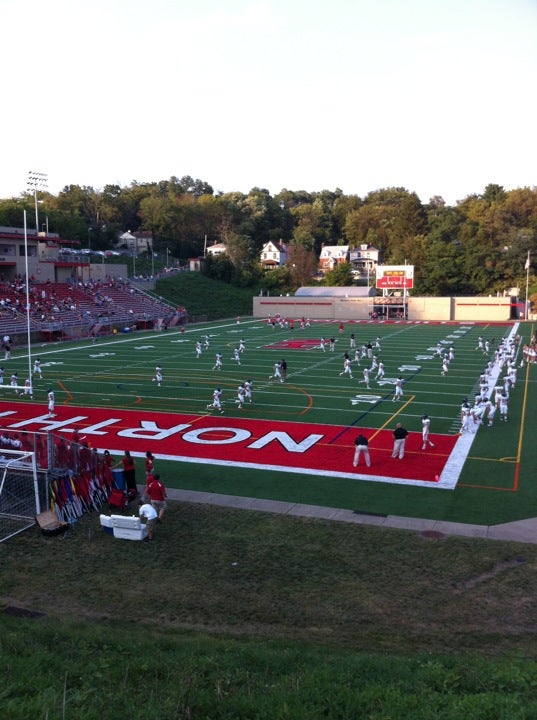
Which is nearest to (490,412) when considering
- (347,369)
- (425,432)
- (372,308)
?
(425,432)

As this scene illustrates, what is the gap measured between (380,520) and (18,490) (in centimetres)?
712

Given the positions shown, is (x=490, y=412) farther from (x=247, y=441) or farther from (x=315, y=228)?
(x=315, y=228)

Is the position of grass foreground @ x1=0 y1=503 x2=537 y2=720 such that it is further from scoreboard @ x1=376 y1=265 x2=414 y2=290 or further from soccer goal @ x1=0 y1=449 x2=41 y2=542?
scoreboard @ x1=376 y1=265 x2=414 y2=290

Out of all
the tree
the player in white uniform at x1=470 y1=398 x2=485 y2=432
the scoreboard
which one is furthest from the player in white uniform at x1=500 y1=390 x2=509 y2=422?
the tree

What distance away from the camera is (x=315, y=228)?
4441 inches

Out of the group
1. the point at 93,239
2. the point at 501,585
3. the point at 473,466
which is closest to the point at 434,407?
the point at 473,466

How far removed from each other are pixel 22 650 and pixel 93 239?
86.3 metres

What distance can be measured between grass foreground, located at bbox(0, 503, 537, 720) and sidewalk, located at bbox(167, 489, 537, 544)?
0.36 metres

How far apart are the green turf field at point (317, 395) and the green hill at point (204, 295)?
50.4 feet

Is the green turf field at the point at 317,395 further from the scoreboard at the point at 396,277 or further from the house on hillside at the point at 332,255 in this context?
the house on hillside at the point at 332,255

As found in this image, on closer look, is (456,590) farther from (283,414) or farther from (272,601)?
(283,414)

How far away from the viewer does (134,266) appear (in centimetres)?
7775

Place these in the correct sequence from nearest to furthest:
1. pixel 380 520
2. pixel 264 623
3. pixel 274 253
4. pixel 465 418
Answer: pixel 264 623 < pixel 380 520 < pixel 465 418 < pixel 274 253

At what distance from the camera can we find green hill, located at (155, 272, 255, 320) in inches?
2744
